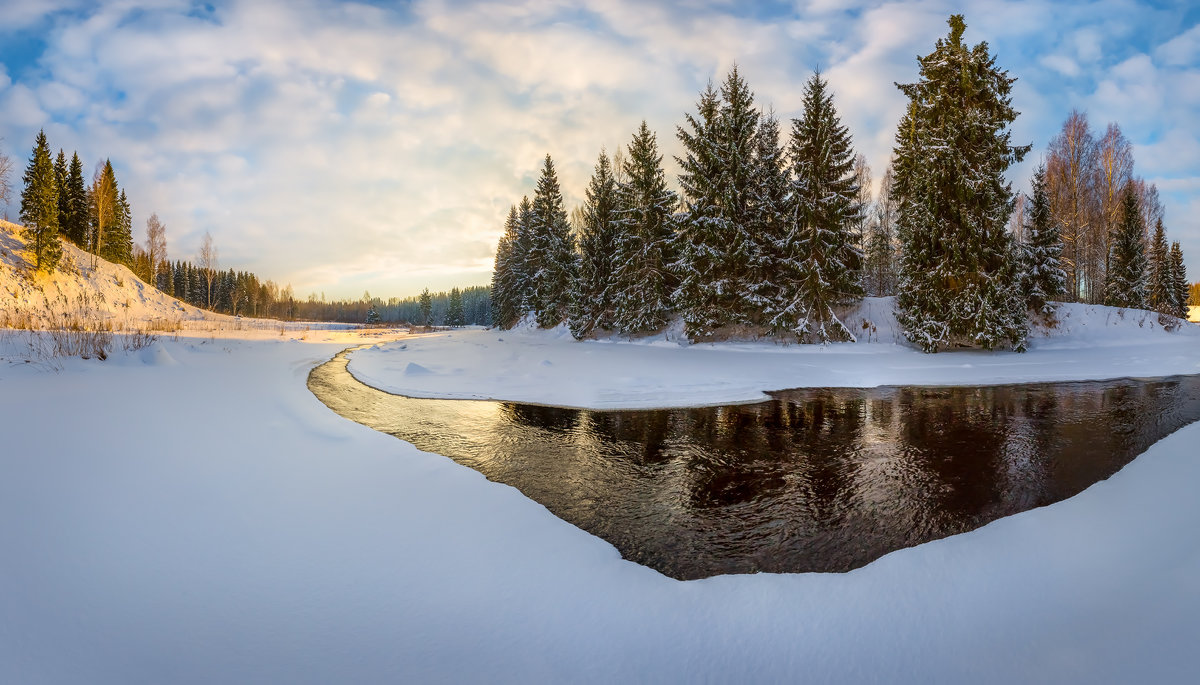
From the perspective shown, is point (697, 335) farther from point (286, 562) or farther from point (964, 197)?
point (286, 562)

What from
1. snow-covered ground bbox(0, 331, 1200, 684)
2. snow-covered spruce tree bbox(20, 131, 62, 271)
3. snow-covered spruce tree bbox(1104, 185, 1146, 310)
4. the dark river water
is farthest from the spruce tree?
snow-covered spruce tree bbox(20, 131, 62, 271)

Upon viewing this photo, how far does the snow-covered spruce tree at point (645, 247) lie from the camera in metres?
24.8

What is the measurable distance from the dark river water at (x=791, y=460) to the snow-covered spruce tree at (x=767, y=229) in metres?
11.6

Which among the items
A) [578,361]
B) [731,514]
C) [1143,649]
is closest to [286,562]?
[731,514]

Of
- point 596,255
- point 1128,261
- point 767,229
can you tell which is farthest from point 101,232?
point 1128,261

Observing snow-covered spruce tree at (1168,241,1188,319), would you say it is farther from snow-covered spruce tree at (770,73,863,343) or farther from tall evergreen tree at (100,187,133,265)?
tall evergreen tree at (100,187,133,265)

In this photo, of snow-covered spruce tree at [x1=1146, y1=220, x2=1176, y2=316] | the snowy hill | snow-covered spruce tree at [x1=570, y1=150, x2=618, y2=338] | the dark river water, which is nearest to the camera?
the dark river water

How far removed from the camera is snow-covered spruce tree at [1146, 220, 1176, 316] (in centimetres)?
3300

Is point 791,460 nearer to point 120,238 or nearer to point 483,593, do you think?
point 483,593

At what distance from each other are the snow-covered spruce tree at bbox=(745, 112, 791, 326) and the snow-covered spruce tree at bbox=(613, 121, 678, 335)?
14.2ft

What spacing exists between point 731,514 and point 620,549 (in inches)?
49.0

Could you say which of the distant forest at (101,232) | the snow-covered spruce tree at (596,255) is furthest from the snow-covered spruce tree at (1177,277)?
the distant forest at (101,232)

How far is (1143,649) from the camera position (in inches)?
82.7

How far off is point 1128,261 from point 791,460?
40223mm
